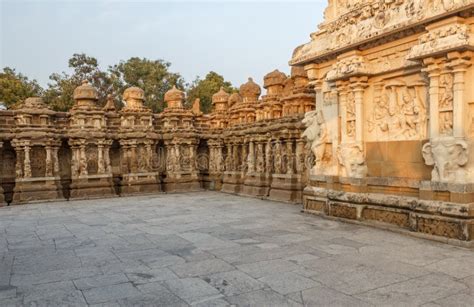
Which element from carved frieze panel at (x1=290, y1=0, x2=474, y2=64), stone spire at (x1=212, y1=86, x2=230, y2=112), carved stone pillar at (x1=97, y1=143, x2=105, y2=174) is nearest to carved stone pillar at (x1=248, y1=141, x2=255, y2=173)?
stone spire at (x1=212, y1=86, x2=230, y2=112)

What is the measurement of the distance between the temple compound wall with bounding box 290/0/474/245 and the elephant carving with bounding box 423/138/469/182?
15 mm

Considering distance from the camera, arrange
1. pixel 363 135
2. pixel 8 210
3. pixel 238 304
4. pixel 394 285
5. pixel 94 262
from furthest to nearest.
→ 1. pixel 8 210
2. pixel 363 135
3. pixel 94 262
4. pixel 394 285
5. pixel 238 304

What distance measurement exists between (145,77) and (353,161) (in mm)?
33965

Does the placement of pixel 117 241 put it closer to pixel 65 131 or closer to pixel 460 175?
pixel 460 175

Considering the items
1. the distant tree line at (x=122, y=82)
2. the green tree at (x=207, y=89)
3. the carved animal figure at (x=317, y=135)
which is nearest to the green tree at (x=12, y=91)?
the distant tree line at (x=122, y=82)

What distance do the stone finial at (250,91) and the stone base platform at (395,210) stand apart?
7.18 metres

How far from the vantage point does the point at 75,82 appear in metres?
34.0

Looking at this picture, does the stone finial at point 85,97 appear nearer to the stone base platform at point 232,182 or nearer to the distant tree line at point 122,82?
the stone base platform at point 232,182

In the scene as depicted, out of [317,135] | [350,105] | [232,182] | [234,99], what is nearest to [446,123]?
[350,105]

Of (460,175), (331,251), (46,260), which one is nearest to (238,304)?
(331,251)

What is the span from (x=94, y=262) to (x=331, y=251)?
3.28 metres

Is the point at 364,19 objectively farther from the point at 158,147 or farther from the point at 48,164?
the point at 48,164

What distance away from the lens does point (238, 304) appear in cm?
363

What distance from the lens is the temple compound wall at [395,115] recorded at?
5.98 metres
